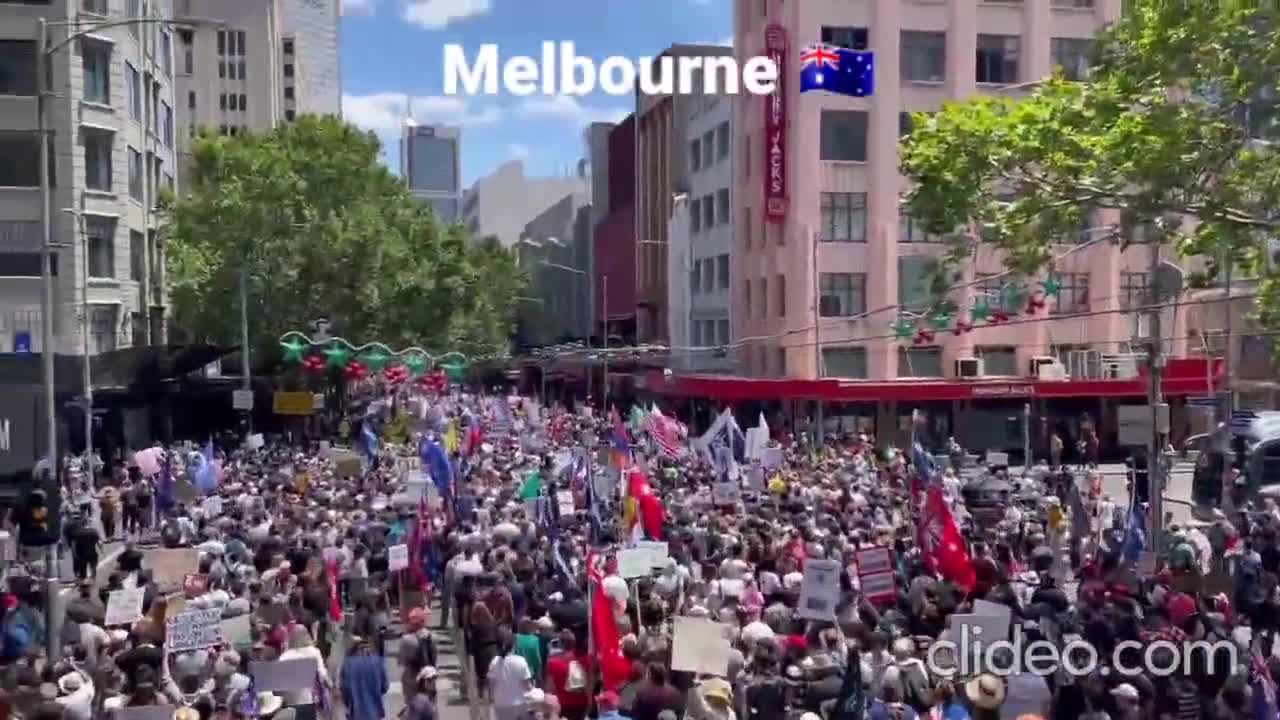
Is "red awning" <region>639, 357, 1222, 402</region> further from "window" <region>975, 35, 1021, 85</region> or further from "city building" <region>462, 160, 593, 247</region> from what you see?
"city building" <region>462, 160, 593, 247</region>

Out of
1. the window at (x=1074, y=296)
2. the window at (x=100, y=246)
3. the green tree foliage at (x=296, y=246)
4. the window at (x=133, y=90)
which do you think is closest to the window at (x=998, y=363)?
the window at (x=1074, y=296)

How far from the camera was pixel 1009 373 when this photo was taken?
152ft

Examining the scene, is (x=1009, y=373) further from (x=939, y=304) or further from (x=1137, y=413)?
(x=939, y=304)

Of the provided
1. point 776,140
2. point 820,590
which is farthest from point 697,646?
point 776,140

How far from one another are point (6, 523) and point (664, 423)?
11.2 metres

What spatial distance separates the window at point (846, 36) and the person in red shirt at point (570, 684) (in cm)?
3581

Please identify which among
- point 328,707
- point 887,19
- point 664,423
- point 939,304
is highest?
point 887,19

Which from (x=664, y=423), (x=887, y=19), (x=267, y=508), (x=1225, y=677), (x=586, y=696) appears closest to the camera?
(x=1225, y=677)

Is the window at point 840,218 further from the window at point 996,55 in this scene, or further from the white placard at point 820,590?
the white placard at point 820,590

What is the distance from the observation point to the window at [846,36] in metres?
46.0

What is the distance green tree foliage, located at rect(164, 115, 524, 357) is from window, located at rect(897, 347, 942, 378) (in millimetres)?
15811

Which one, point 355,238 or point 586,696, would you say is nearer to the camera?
point 586,696

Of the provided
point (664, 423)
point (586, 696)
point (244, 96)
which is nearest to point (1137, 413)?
point (664, 423)

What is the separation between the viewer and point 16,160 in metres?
40.0
